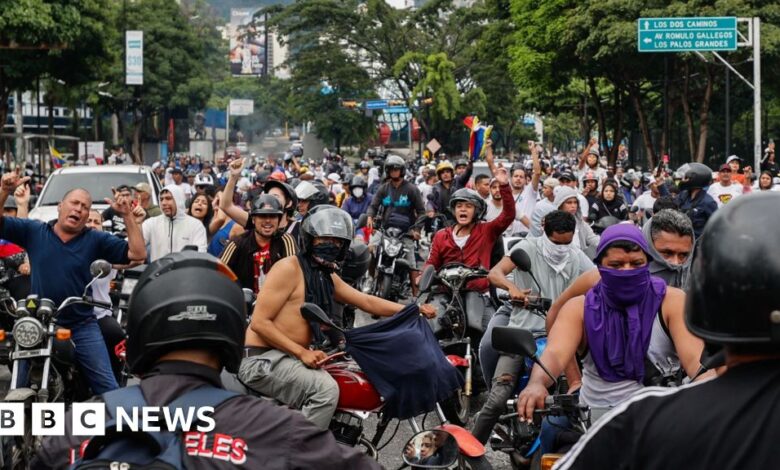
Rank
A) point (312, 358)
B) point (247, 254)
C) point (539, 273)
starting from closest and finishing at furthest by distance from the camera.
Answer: point (312, 358) < point (539, 273) < point (247, 254)

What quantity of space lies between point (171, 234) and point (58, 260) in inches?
146

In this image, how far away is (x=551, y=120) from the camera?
11519 centimetres

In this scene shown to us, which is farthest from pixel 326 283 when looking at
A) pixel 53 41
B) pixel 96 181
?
pixel 53 41

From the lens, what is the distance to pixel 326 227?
6.86 metres

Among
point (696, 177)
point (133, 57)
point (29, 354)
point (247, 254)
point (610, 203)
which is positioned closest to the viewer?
point (29, 354)

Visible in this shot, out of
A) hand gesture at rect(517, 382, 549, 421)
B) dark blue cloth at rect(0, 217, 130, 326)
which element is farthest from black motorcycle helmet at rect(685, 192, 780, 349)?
dark blue cloth at rect(0, 217, 130, 326)

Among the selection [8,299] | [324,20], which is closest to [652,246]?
[8,299]

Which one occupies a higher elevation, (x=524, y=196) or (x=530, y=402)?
(x=524, y=196)

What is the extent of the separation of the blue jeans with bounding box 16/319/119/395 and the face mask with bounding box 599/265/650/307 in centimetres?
368

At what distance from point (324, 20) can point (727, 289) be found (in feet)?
213

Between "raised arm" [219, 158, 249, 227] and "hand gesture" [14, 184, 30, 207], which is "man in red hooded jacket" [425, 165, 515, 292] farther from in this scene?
"hand gesture" [14, 184, 30, 207]

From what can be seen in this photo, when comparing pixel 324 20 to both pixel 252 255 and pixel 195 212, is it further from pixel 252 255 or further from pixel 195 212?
pixel 252 255

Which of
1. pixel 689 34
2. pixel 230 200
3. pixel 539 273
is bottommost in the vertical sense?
pixel 539 273

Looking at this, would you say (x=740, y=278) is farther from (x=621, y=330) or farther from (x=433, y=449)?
(x=433, y=449)
